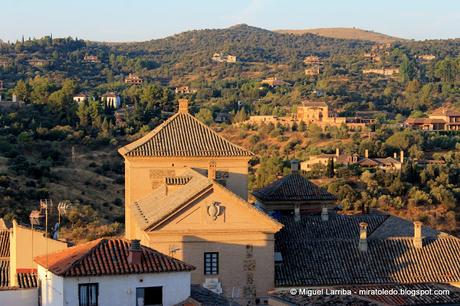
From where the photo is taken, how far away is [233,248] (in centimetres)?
2619

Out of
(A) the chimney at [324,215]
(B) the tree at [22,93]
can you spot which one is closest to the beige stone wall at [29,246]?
(A) the chimney at [324,215]

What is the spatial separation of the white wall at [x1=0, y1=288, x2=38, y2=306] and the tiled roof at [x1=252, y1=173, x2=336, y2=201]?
37.0 feet

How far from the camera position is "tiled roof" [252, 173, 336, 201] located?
3303 cm

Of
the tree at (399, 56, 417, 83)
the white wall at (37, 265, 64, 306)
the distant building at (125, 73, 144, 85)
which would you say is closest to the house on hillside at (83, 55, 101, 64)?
the distant building at (125, 73, 144, 85)

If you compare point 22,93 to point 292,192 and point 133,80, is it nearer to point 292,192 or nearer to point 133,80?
point 292,192

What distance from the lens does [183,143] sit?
102 ft

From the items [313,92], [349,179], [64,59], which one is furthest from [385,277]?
[64,59]

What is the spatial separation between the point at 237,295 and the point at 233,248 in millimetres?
1271

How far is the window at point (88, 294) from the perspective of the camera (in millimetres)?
20453

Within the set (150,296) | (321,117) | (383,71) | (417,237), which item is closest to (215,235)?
(150,296)

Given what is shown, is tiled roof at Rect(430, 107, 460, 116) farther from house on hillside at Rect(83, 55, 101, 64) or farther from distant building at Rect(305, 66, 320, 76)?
house on hillside at Rect(83, 55, 101, 64)

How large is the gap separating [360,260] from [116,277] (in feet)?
30.0

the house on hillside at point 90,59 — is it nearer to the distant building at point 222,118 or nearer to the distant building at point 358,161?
the distant building at point 222,118

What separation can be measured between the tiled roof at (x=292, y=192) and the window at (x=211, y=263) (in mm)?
6919
